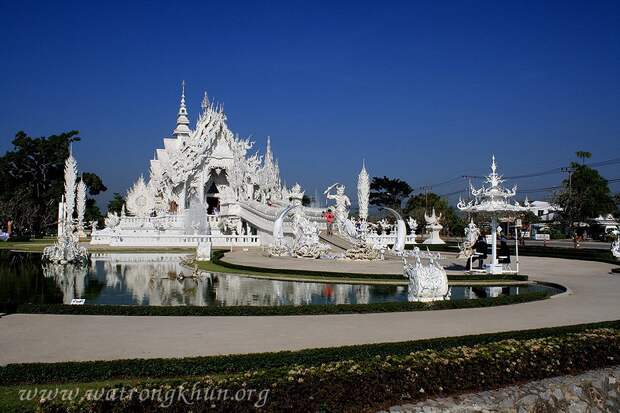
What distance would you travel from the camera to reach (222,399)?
6051 mm

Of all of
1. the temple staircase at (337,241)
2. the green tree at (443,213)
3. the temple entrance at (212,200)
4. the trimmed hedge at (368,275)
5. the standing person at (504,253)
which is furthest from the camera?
the green tree at (443,213)

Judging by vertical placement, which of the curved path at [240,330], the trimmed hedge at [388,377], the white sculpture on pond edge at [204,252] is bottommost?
the trimmed hedge at [388,377]

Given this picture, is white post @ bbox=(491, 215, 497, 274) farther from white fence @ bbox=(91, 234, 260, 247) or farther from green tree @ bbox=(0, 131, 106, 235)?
green tree @ bbox=(0, 131, 106, 235)

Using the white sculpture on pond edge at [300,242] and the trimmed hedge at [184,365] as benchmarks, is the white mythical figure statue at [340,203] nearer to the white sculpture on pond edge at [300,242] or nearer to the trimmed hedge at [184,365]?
the white sculpture on pond edge at [300,242]

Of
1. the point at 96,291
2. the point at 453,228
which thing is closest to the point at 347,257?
the point at 96,291

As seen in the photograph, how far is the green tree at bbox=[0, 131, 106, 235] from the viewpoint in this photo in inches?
2375

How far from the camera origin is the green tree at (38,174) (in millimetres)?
60312

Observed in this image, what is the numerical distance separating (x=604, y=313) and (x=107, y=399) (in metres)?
10.1

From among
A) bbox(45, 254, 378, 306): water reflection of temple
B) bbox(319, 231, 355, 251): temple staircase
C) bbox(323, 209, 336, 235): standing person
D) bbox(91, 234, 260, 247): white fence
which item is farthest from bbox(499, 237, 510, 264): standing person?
bbox(91, 234, 260, 247): white fence

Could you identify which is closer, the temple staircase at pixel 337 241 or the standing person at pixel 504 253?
the standing person at pixel 504 253

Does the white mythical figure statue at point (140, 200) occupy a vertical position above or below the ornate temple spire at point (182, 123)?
below

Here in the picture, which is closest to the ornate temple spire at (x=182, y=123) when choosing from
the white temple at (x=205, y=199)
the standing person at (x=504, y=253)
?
the white temple at (x=205, y=199)

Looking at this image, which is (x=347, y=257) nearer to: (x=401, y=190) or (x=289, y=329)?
(x=289, y=329)

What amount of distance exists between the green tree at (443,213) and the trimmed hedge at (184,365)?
6429 cm
